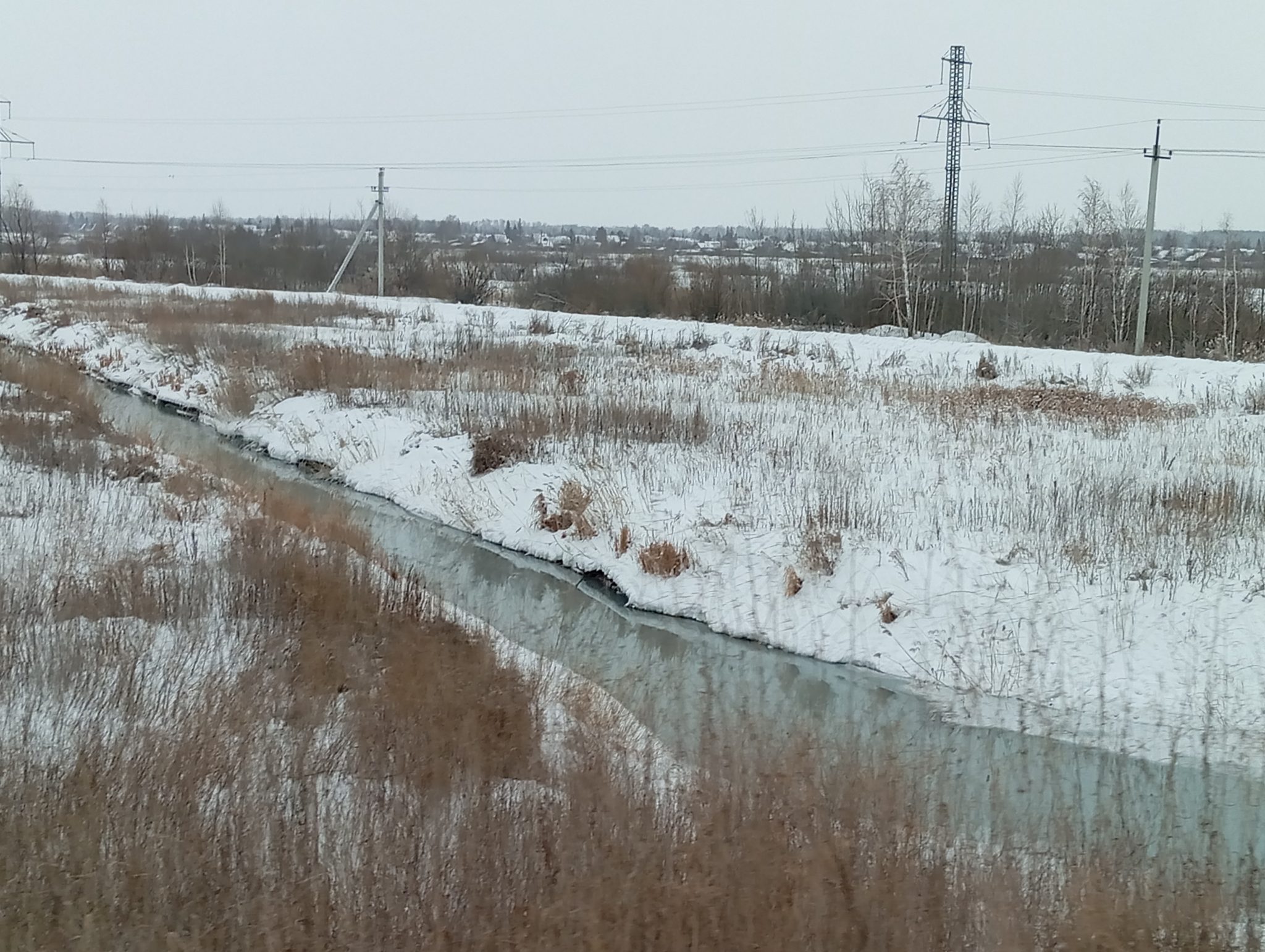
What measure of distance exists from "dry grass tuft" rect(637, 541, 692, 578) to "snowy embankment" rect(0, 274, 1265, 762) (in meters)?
0.03

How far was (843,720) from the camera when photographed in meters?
7.26

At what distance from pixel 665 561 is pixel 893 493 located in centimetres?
275

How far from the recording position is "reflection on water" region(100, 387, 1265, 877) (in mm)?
4891

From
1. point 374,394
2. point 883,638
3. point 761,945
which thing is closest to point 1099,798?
point 761,945

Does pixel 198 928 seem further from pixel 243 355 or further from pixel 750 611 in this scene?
pixel 243 355

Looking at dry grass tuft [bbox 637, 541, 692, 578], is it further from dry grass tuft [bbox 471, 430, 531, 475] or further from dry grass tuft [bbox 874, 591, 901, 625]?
dry grass tuft [bbox 471, 430, 531, 475]

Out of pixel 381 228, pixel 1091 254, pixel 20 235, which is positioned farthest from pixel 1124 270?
pixel 20 235

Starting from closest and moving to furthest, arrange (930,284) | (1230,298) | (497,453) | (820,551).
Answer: (820,551) < (497,453) < (1230,298) < (930,284)

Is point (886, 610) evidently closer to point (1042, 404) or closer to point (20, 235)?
point (1042, 404)

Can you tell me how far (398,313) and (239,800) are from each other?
31.7 meters

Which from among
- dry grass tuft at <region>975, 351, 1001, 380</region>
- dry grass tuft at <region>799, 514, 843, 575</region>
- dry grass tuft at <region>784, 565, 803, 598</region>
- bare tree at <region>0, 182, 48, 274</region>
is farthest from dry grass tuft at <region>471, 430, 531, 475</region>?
bare tree at <region>0, 182, 48, 274</region>

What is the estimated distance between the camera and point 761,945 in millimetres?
3590

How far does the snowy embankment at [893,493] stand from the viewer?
8328mm

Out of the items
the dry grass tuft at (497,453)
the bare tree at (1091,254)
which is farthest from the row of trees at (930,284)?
the dry grass tuft at (497,453)
